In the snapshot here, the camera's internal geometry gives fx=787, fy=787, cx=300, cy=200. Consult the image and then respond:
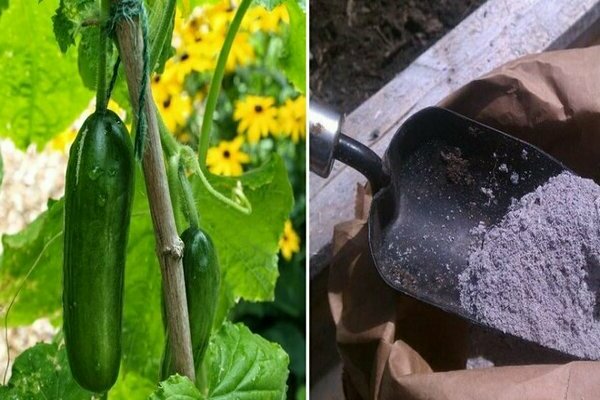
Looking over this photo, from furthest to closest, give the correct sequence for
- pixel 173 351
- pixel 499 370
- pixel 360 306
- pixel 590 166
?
1. pixel 590 166
2. pixel 360 306
3. pixel 499 370
4. pixel 173 351

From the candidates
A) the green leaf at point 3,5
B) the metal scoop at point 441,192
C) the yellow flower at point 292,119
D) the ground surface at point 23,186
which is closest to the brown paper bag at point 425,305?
the metal scoop at point 441,192

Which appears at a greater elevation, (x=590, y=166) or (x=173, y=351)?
(x=173, y=351)

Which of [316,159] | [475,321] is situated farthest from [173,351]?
[475,321]

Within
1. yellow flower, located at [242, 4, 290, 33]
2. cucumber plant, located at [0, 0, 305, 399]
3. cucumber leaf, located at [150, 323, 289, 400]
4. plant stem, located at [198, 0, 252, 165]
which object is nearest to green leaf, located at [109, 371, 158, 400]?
cucumber plant, located at [0, 0, 305, 399]

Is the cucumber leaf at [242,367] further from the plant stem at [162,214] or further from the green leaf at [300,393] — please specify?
the green leaf at [300,393]

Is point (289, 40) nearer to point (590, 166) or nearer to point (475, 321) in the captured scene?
point (475, 321)

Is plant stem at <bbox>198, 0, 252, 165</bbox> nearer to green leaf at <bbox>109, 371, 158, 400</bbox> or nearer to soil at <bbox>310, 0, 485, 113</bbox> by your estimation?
green leaf at <bbox>109, 371, 158, 400</bbox>
